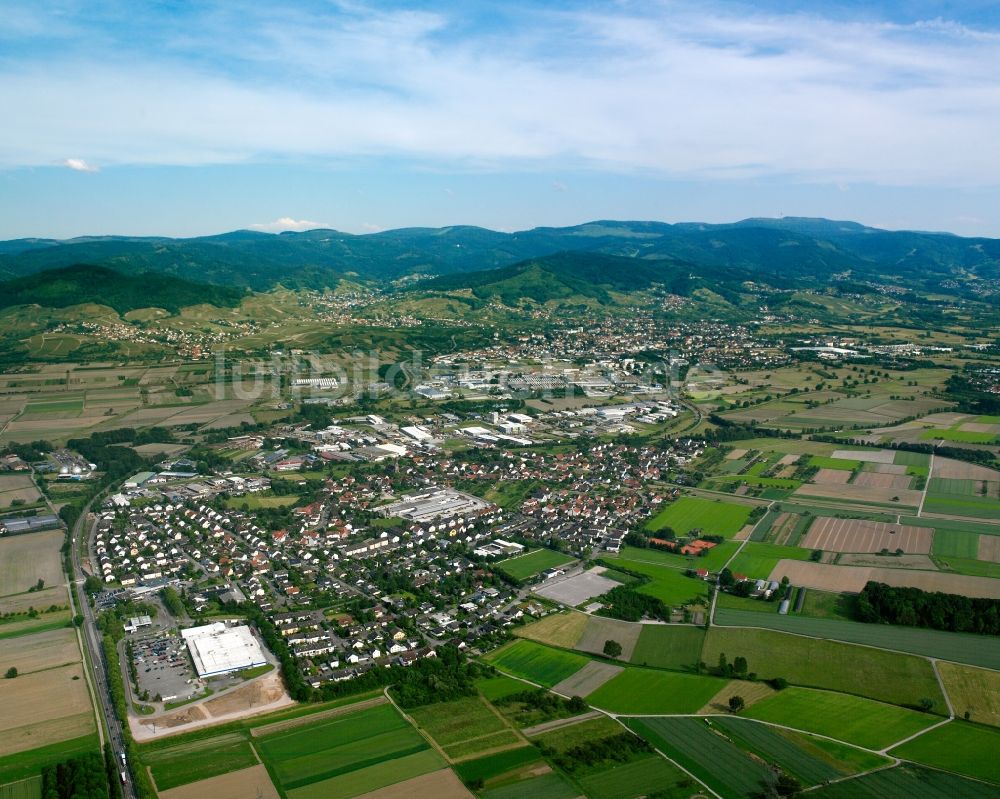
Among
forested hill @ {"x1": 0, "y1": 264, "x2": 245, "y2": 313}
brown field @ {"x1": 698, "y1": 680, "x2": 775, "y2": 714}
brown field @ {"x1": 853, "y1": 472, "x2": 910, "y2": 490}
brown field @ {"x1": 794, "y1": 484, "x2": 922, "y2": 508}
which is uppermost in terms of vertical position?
forested hill @ {"x1": 0, "y1": 264, "x2": 245, "y2": 313}

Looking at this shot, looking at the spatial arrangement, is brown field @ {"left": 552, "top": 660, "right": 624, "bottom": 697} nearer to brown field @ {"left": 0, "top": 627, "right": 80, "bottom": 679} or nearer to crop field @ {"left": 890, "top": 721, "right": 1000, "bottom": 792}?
crop field @ {"left": 890, "top": 721, "right": 1000, "bottom": 792}

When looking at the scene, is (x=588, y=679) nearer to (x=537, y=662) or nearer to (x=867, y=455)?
(x=537, y=662)

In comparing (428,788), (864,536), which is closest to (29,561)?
(428,788)

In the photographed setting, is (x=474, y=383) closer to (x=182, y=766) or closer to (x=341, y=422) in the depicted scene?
(x=341, y=422)

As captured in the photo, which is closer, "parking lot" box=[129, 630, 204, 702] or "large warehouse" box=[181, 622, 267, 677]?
"parking lot" box=[129, 630, 204, 702]

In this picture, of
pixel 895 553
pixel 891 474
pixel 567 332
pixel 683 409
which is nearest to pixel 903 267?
pixel 567 332

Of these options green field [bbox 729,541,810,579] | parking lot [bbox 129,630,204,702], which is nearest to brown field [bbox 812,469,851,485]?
green field [bbox 729,541,810,579]
